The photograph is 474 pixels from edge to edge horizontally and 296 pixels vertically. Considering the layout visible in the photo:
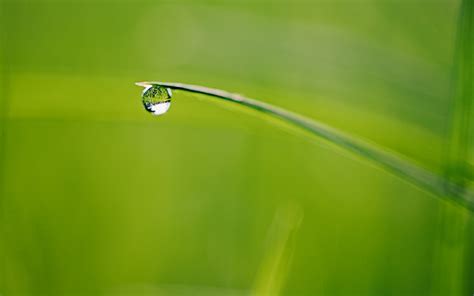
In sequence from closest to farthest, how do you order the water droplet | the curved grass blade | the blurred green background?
the curved grass blade < the water droplet < the blurred green background

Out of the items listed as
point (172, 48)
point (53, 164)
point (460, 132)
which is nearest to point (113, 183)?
point (53, 164)

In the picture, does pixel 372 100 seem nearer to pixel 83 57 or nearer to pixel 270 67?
pixel 270 67

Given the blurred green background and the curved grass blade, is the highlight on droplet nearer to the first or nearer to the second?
the curved grass blade

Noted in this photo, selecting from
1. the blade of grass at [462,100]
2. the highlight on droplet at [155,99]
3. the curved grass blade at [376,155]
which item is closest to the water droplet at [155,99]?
the highlight on droplet at [155,99]

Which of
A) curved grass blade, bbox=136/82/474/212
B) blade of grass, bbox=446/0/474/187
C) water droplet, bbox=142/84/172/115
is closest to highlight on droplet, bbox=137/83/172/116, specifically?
water droplet, bbox=142/84/172/115

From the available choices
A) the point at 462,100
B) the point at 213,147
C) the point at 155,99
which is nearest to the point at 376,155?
the point at 462,100

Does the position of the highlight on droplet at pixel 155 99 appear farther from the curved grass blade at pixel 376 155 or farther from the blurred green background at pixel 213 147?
the blurred green background at pixel 213 147
